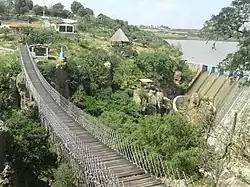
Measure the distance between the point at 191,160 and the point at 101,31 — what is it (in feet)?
84.8

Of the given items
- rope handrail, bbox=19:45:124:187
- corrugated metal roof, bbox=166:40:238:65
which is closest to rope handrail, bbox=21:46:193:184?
rope handrail, bbox=19:45:124:187

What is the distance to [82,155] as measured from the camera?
9992 mm

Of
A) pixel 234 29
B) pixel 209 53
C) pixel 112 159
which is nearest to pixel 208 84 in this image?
pixel 209 53

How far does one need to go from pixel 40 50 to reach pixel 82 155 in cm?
1438

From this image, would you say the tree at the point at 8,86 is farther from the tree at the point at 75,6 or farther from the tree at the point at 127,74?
the tree at the point at 75,6

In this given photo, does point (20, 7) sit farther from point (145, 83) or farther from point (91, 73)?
point (145, 83)

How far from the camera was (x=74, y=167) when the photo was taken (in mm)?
11094

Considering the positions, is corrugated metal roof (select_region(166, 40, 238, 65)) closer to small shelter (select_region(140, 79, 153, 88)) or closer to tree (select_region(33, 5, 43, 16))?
small shelter (select_region(140, 79, 153, 88))

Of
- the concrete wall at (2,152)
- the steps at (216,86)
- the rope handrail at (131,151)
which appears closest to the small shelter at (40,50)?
→ the rope handrail at (131,151)

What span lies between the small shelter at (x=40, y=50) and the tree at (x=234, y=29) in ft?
50.5

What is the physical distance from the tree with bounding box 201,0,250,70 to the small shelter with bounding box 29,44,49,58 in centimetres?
1539

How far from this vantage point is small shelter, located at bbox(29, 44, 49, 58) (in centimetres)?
2219

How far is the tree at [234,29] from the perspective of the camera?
7.36 meters

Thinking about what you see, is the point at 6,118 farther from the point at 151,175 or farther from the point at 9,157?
the point at 151,175
